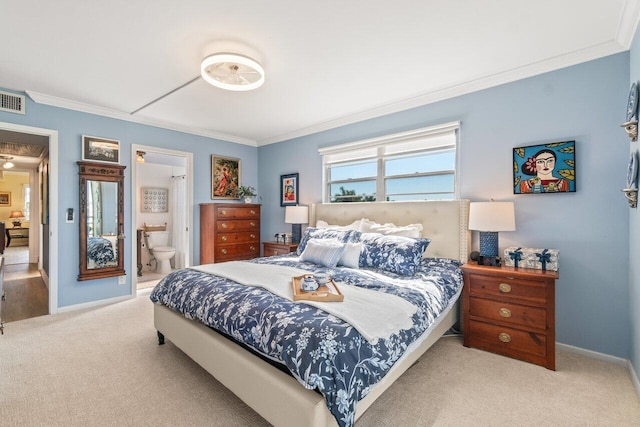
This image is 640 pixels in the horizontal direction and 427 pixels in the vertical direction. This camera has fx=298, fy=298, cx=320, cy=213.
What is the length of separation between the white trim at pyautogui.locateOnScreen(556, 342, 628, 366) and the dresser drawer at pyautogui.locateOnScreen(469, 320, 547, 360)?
20.7 inches

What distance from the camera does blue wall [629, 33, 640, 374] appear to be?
2.04 meters

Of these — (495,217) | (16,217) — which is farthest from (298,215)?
(16,217)

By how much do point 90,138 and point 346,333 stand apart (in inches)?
163

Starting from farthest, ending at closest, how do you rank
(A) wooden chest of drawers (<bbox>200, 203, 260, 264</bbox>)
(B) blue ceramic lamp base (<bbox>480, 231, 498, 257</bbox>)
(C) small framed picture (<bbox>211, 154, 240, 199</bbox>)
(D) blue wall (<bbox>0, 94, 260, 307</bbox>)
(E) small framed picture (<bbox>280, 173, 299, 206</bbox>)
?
(C) small framed picture (<bbox>211, 154, 240, 199</bbox>) → (E) small framed picture (<bbox>280, 173, 299, 206</bbox>) → (A) wooden chest of drawers (<bbox>200, 203, 260, 264</bbox>) → (D) blue wall (<bbox>0, 94, 260, 307</bbox>) → (B) blue ceramic lamp base (<bbox>480, 231, 498, 257</bbox>)

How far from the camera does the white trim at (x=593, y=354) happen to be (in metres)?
2.37

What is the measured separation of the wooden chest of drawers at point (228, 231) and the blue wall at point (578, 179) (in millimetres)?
3328

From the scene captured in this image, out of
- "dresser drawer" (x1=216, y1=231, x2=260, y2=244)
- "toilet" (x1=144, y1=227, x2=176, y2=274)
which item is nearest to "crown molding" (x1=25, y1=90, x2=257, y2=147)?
"dresser drawer" (x1=216, y1=231, x2=260, y2=244)

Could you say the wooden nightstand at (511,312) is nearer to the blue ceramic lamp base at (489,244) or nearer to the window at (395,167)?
the blue ceramic lamp base at (489,244)

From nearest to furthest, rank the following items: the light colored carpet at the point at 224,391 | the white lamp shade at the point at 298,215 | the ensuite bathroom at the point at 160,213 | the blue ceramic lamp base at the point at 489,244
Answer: the light colored carpet at the point at 224,391
the blue ceramic lamp base at the point at 489,244
the white lamp shade at the point at 298,215
the ensuite bathroom at the point at 160,213

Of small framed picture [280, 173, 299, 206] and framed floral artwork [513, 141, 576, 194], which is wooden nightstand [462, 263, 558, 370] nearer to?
framed floral artwork [513, 141, 576, 194]

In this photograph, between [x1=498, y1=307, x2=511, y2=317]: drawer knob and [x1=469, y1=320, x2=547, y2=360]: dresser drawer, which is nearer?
[x1=469, y1=320, x2=547, y2=360]: dresser drawer

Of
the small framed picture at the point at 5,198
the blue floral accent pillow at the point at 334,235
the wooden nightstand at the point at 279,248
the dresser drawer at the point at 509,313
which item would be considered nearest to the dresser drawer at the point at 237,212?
the wooden nightstand at the point at 279,248

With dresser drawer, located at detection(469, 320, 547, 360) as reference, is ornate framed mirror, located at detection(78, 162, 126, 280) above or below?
above

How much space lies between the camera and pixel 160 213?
20.8 ft
